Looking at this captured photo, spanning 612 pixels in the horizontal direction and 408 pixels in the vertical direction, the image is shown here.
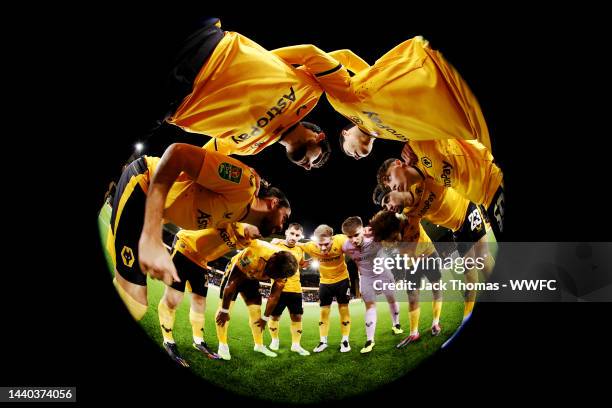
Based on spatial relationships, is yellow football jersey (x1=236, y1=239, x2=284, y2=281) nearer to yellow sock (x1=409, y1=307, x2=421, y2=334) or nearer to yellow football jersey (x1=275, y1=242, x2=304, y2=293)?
yellow football jersey (x1=275, y1=242, x2=304, y2=293)

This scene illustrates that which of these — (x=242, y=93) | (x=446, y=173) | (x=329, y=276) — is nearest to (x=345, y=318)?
(x=329, y=276)

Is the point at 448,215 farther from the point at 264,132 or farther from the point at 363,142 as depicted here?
the point at 264,132

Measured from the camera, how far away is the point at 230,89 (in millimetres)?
3520

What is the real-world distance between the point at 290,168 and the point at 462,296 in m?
1.40

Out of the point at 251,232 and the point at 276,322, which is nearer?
the point at 251,232

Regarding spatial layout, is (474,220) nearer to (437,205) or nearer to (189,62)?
(437,205)

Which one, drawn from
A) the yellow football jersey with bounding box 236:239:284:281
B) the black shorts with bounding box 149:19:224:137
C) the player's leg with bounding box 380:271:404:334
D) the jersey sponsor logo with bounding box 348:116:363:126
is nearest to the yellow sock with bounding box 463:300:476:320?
the player's leg with bounding box 380:271:404:334

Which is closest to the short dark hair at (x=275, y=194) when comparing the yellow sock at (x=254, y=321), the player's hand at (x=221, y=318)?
the yellow sock at (x=254, y=321)

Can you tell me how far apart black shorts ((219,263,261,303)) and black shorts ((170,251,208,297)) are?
11 centimetres

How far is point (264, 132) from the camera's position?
3723mm

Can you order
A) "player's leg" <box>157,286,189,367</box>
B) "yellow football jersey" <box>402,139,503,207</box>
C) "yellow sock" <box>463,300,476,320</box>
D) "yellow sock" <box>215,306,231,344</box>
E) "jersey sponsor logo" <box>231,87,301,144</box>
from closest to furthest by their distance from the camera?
"jersey sponsor logo" <box>231,87,301,144</box> → "yellow football jersey" <box>402,139,503,207</box> → "player's leg" <box>157,286,189,367</box> → "yellow sock" <box>215,306,231,344</box> → "yellow sock" <box>463,300,476,320</box>

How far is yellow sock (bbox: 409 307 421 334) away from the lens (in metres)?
4.21

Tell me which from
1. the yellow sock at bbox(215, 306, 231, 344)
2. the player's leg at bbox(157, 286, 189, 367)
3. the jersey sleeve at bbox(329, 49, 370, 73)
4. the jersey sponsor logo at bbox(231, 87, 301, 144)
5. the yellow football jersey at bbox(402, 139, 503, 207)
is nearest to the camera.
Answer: the jersey sponsor logo at bbox(231, 87, 301, 144)

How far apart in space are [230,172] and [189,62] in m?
0.63
